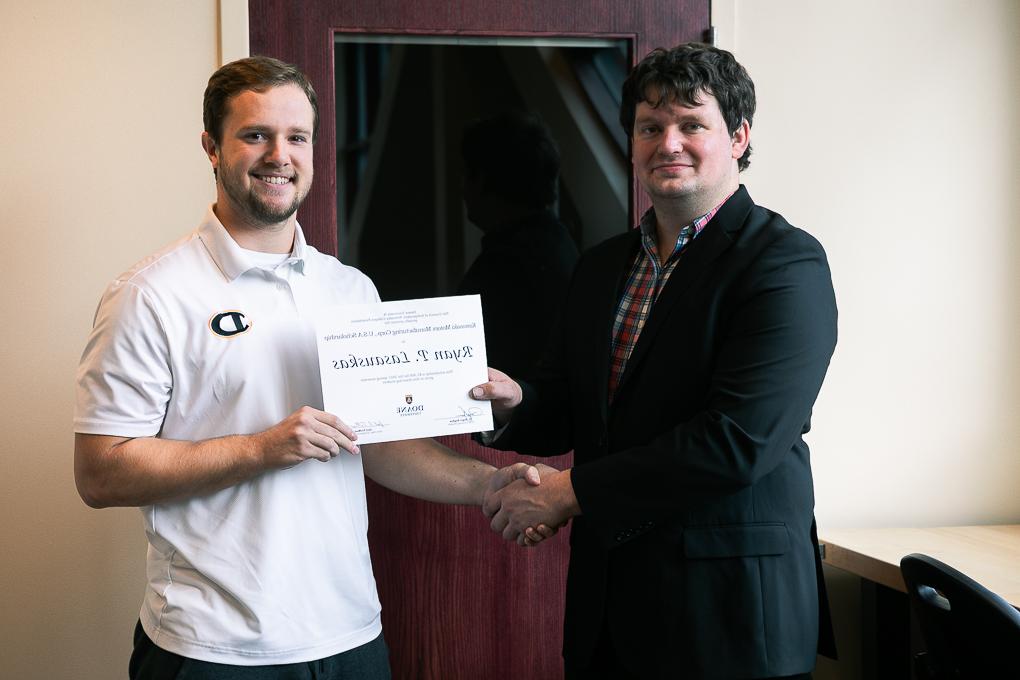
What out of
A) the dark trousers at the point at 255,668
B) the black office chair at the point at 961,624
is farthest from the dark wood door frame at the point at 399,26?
the black office chair at the point at 961,624

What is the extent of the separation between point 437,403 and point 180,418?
1.53 feet

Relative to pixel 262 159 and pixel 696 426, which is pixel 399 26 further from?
pixel 696 426

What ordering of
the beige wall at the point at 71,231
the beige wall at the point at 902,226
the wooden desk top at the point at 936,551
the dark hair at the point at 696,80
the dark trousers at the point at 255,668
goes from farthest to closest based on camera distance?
1. the beige wall at the point at 902,226
2. the beige wall at the point at 71,231
3. the wooden desk top at the point at 936,551
4. the dark hair at the point at 696,80
5. the dark trousers at the point at 255,668

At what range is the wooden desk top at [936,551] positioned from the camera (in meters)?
2.20

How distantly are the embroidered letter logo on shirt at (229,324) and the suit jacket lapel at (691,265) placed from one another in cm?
70

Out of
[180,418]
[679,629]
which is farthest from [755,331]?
[180,418]

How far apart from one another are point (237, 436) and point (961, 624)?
1.37 metres

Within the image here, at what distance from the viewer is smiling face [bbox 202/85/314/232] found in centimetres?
173

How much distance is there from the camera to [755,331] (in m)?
1.61

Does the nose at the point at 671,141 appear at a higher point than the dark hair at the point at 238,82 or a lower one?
lower

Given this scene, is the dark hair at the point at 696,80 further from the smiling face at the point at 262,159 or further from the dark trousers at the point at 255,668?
the dark trousers at the point at 255,668

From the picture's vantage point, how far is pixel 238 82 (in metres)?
1.76
